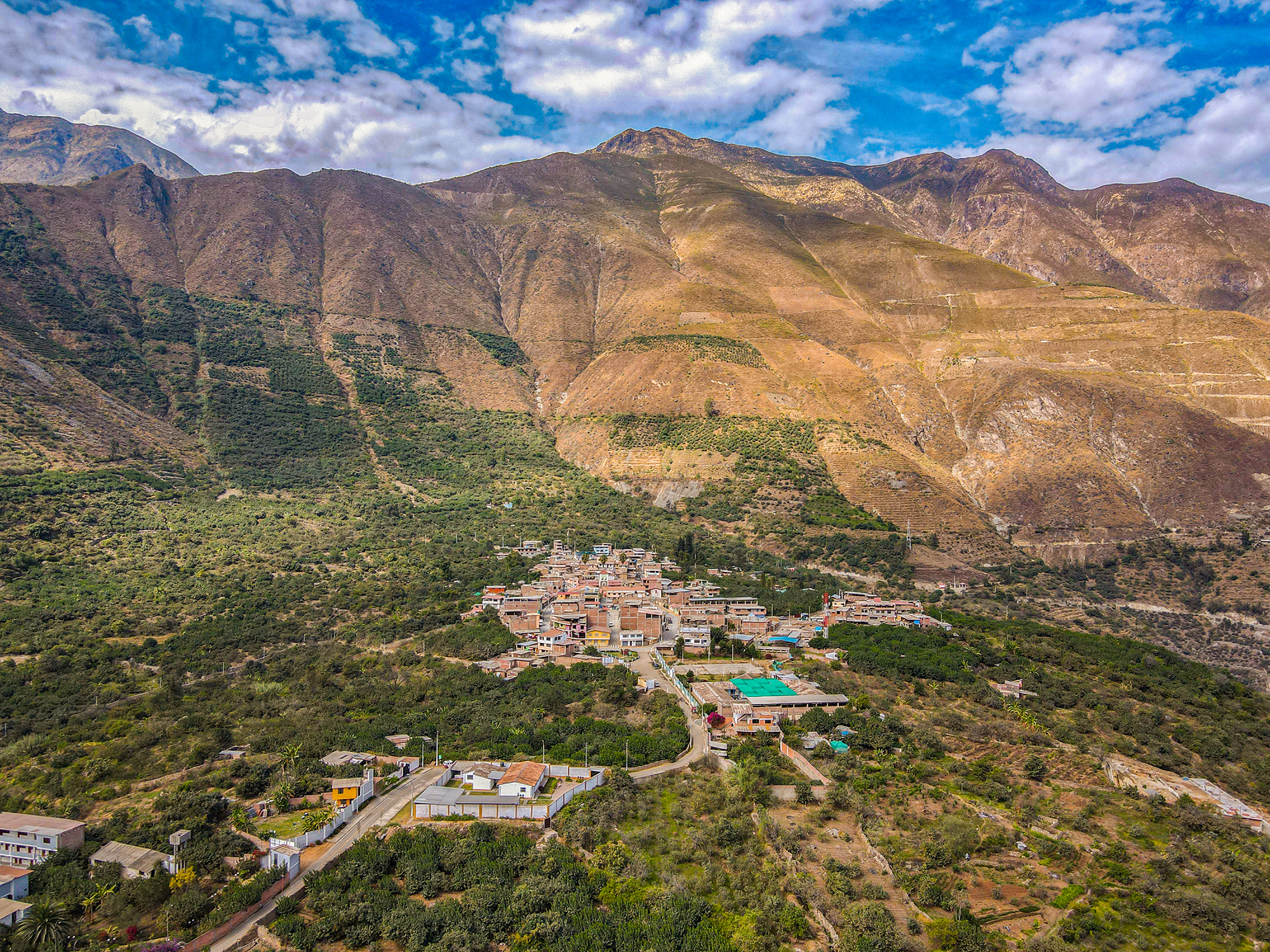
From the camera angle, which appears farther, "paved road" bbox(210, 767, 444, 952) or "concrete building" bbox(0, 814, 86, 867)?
"concrete building" bbox(0, 814, 86, 867)

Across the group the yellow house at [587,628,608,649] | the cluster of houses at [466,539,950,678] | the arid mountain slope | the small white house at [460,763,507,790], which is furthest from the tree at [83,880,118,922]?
the arid mountain slope

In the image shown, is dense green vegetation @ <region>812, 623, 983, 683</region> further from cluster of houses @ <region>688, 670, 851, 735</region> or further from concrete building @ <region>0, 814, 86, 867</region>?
concrete building @ <region>0, 814, 86, 867</region>

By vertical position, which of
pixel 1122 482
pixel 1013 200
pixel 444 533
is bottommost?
pixel 444 533

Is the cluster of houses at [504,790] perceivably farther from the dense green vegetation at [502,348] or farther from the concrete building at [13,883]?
the dense green vegetation at [502,348]

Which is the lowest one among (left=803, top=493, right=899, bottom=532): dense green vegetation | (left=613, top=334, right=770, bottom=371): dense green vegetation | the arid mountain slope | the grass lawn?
the grass lawn

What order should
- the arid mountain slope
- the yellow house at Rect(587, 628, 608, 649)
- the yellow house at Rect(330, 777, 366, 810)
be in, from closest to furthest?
1. the yellow house at Rect(330, 777, 366, 810)
2. the yellow house at Rect(587, 628, 608, 649)
3. the arid mountain slope

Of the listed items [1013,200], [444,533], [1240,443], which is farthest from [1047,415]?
[1013,200]

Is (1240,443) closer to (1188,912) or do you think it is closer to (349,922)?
(1188,912)

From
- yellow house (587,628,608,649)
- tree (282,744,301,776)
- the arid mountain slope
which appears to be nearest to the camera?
tree (282,744,301,776)

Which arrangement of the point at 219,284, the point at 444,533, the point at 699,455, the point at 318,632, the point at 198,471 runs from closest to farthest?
the point at 318,632, the point at 444,533, the point at 198,471, the point at 699,455, the point at 219,284
